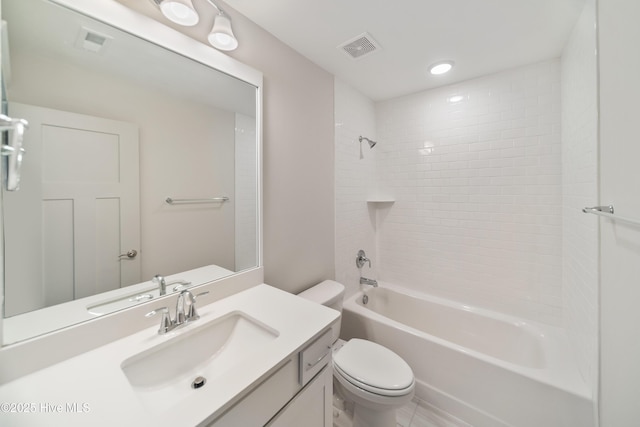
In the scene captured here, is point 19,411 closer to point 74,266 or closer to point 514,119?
point 74,266

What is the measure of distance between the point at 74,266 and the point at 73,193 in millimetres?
253

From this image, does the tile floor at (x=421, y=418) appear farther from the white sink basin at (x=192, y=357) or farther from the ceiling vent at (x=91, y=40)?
the ceiling vent at (x=91, y=40)

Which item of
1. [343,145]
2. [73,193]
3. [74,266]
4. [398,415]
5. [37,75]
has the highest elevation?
[343,145]

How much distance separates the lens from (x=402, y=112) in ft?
7.61

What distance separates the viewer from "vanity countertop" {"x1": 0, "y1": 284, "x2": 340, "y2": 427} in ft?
1.71

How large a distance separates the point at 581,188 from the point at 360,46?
5.09ft

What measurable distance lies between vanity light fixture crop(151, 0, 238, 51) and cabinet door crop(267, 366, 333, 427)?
1.53 metres

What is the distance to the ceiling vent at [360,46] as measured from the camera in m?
1.46

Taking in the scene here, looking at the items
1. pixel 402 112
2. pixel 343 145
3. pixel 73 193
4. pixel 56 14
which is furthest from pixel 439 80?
pixel 73 193

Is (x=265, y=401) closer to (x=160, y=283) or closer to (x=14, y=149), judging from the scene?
(x=160, y=283)

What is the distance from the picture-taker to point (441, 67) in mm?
1771

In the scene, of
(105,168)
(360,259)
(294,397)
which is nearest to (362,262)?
(360,259)

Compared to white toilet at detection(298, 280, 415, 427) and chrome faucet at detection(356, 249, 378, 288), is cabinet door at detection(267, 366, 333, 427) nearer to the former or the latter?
white toilet at detection(298, 280, 415, 427)

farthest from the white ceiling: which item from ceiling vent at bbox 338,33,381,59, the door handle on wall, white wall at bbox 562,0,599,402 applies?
the door handle on wall
